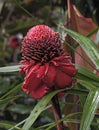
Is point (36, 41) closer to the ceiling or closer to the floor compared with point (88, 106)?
closer to the ceiling

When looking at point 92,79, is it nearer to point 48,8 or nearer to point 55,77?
point 55,77

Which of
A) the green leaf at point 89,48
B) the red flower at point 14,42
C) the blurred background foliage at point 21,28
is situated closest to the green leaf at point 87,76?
the green leaf at point 89,48

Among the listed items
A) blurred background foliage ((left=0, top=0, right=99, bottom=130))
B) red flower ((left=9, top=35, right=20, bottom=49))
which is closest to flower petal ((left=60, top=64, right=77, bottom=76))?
blurred background foliage ((left=0, top=0, right=99, bottom=130))

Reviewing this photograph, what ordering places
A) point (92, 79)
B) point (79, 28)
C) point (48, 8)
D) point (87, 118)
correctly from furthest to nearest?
point (48, 8) < point (79, 28) < point (92, 79) < point (87, 118)

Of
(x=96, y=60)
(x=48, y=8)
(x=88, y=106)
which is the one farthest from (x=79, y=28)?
(x=48, y=8)

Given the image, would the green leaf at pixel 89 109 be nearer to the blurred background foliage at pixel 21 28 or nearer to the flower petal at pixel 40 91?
the flower petal at pixel 40 91

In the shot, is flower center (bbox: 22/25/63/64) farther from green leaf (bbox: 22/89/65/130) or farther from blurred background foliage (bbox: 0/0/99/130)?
blurred background foliage (bbox: 0/0/99/130)

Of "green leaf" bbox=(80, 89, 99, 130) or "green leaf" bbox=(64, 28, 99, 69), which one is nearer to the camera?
"green leaf" bbox=(80, 89, 99, 130)
